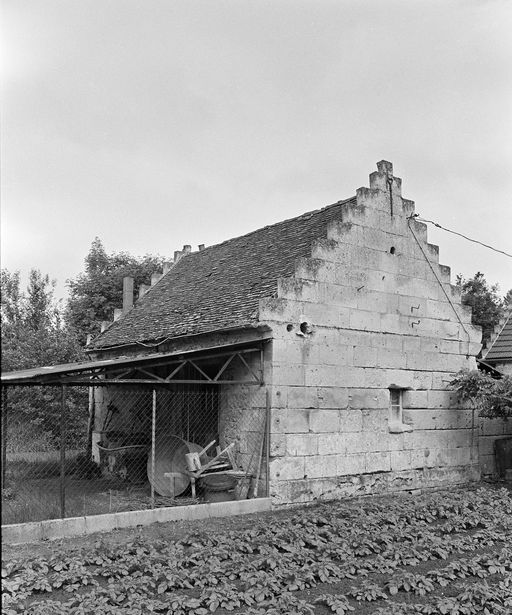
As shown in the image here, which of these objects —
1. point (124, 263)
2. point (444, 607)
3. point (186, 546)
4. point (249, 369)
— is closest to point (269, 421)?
point (249, 369)

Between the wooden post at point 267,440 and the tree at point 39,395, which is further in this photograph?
the tree at point 39,395

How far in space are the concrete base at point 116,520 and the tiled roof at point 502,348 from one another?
10760 mm

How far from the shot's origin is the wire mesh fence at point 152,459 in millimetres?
→ 12367

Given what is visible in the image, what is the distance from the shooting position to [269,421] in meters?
12.5

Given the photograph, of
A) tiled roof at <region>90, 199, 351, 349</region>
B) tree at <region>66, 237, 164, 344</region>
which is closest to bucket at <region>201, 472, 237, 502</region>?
tiled roof at <region>90, 199, 351, 349</region>

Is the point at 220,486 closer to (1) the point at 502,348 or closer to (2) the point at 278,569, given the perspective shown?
(2) the point at 278,569

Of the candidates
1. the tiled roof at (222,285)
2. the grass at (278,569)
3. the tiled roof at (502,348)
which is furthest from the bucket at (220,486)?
the tiled roof at (502,348)

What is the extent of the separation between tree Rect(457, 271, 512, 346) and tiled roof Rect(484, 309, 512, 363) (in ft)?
45.1

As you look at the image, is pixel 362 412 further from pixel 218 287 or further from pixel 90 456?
pixel 90 456

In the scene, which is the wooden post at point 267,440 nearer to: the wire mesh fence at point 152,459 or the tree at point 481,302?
the wire mesh fence at point 152,459

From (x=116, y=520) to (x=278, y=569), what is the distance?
3.68 meters

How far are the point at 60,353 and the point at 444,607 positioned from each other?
24.3 m

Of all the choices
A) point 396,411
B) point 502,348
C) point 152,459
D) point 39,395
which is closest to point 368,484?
point 396,411

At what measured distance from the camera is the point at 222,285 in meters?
16.3
